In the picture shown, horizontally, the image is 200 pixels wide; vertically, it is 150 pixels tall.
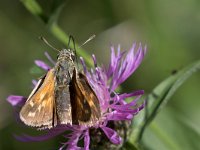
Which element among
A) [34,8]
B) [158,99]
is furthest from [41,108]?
[34,8]

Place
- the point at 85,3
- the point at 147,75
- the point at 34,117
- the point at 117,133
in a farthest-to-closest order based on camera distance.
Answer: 1. the point at 85,3
2. the point at 147,75
3. the point at 117,133
4. the point at 34,117

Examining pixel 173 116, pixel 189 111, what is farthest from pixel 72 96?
pixel 189 111

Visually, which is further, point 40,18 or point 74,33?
point 74,33

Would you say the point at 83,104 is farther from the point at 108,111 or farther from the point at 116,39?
the point at 116,39

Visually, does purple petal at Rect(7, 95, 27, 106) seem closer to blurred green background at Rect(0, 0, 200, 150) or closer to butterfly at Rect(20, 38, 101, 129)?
butterfly at Rect(20, 38, 101, 129)

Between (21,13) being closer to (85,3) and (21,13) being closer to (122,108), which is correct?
(85,3)

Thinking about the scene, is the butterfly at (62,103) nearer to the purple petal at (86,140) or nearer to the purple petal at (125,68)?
the purple petal at (86,140)
